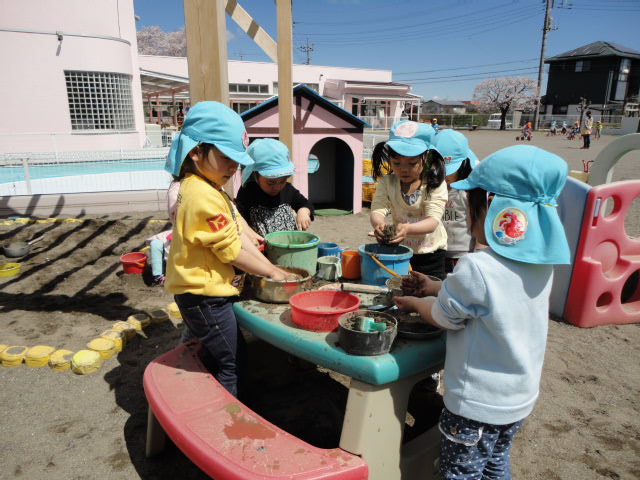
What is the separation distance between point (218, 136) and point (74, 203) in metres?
6.66

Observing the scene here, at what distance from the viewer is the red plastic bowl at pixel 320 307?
5.93 ft

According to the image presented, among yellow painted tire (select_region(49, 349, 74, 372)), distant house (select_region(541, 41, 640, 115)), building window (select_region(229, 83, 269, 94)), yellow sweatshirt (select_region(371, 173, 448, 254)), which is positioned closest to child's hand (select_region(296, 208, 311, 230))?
yellow sweatshirt (select_region(371, 173, 448, 254))

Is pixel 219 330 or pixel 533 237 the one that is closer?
pixel 533 237

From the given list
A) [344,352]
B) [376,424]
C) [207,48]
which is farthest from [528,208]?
[207,48]

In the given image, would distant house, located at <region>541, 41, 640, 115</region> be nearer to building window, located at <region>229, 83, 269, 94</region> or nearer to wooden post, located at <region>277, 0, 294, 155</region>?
building window, located at <region>229, 83, 269, 94</region>

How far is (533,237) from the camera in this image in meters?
1.38

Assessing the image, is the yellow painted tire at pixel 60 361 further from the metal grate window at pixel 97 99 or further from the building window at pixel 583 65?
the building window at pixel 583 65

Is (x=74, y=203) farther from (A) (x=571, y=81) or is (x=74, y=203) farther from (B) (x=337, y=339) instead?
(A) (x=571, y=81)

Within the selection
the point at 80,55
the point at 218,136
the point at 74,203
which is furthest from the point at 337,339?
the point at 80,55

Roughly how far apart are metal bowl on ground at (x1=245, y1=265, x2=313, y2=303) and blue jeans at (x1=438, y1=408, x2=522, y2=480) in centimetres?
83

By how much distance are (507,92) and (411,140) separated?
5958 cm

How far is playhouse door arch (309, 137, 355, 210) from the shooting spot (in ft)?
29.1

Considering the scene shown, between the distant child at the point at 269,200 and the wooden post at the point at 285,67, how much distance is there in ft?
3.90

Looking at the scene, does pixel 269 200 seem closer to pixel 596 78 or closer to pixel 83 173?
pixel 83 173
